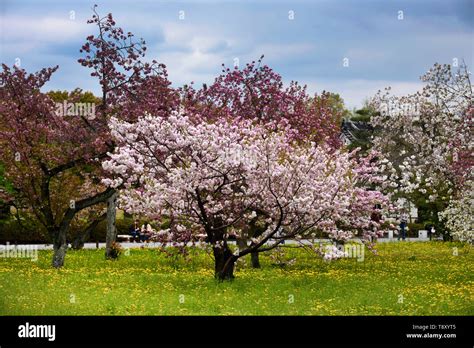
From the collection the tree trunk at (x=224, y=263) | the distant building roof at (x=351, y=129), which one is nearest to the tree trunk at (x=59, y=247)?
the tree trunk at (x=224, y=263)

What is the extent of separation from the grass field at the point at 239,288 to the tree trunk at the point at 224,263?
0.40m

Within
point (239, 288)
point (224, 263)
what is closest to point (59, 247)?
point (224, 263)

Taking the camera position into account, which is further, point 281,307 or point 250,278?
point 250,278

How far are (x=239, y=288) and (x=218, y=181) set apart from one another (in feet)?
10.2

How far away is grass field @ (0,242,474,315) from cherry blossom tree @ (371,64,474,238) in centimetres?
340

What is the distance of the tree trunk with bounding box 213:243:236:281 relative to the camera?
81.8ft

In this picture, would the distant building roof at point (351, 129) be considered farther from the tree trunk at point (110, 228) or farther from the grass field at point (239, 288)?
the grass field at point (239, 288)

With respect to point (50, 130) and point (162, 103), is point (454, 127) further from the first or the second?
point (50, 130)

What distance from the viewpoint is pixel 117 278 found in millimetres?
26469
